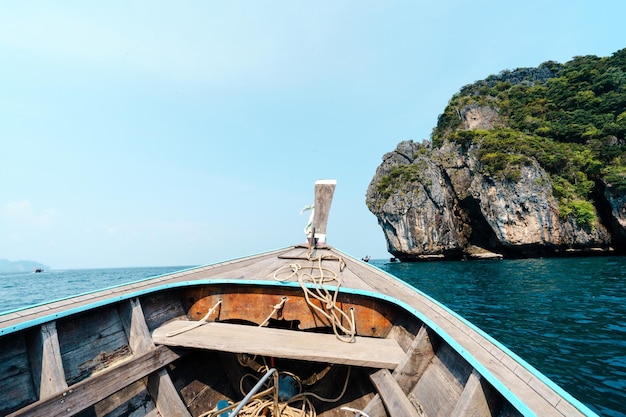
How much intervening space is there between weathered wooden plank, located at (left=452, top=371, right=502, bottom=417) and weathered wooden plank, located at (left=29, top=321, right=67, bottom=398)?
8.23 feet

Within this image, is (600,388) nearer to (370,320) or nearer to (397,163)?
(370,320)

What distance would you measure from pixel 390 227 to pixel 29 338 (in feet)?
146

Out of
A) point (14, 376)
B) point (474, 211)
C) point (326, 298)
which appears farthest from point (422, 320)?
point (474, 211)

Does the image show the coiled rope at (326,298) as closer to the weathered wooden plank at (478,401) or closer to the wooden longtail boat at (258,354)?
the wooden longtail boat at (258,354)

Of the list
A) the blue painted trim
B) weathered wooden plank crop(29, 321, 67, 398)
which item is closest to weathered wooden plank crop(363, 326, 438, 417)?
the blue painted trim

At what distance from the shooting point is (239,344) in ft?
7.35

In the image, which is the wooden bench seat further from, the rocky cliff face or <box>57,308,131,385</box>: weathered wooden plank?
the rocky cliff face

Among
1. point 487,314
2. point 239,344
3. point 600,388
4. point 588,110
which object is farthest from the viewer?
point 588,110

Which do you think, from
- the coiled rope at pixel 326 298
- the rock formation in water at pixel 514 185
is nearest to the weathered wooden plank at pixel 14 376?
the coiled rope at pixel 326 298

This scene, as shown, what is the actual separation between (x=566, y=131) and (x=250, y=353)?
52.4 metres

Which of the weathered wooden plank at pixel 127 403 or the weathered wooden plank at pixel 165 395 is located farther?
the weathered wooden plank at pixel 165 395

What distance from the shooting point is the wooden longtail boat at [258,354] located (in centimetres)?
166

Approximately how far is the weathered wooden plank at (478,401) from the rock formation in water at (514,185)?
3946cm

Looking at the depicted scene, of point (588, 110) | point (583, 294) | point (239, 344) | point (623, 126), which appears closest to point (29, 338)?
point (239, 344)
